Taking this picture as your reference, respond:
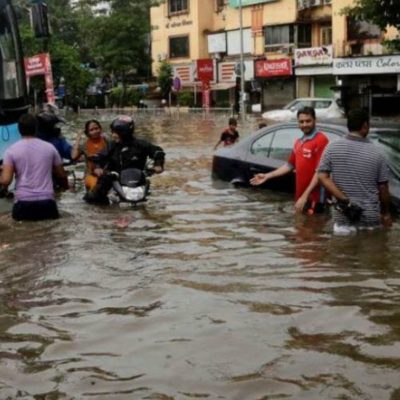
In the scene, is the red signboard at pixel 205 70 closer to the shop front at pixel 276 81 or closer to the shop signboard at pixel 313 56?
the shop front at pixel 276 81

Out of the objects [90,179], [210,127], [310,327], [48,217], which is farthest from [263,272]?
[210,127]

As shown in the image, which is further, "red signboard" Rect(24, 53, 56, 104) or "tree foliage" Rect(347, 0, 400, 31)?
"red signboard" Rect(24, 53, 56, 104)

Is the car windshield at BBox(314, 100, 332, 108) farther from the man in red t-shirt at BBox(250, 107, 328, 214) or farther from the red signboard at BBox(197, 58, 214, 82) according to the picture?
the man in red t-shirt at BBox(250, 107, 328, 214)

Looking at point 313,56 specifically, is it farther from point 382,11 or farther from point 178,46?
point 382,11

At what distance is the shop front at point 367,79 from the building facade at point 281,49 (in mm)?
48

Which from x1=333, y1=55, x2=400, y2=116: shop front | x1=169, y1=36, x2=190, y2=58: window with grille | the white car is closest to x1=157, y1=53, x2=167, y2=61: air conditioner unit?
x1=169, y1=36, x2=190, y2=58: window with grille

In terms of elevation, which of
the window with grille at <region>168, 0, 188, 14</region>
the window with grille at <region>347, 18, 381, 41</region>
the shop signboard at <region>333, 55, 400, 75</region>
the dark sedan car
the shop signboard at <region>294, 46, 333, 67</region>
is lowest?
the dark sedan car

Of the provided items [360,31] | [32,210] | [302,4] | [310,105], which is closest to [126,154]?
[32,210]

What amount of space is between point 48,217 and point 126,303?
304 cm

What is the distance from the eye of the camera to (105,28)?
62.1 meters

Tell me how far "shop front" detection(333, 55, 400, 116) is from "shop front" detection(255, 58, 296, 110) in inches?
230

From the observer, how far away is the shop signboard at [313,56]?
45312mm

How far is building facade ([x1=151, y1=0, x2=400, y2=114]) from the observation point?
40.9 metres

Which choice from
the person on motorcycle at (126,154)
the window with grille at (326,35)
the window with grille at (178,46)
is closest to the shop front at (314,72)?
the window with grille at (326,35)
